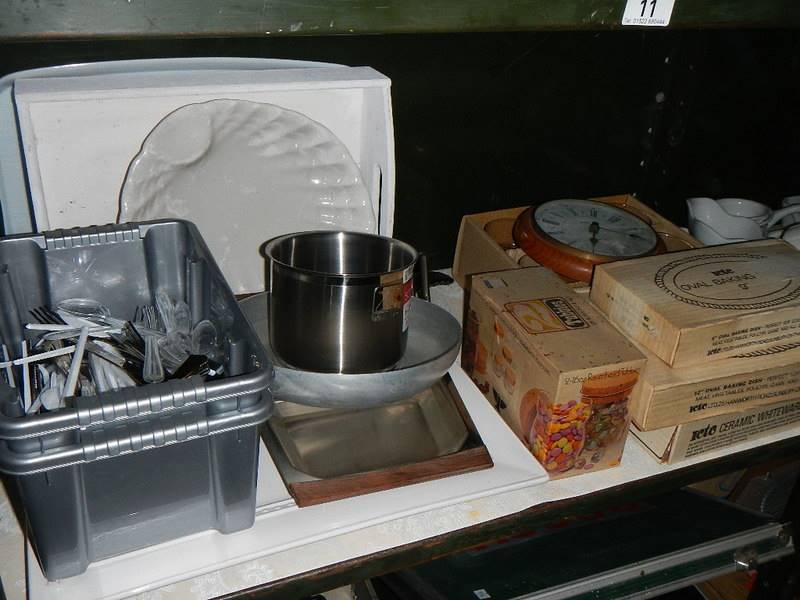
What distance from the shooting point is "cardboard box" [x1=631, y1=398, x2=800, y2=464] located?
877 mm

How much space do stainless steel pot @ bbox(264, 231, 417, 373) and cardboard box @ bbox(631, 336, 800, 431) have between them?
0.29m

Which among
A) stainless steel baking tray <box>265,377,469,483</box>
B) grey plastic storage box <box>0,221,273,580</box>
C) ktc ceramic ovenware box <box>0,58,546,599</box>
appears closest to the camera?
grey plastic storage box <box>0,221,273,580</box>

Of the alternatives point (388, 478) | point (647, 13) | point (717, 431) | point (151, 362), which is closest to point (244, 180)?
point (151, 362)

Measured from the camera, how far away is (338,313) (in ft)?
2.54

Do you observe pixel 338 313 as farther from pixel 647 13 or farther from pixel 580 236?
pixel 647 13

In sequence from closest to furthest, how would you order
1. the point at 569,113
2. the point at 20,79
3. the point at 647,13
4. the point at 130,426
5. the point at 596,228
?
1. the point at 130,426
2. the point at 20,79
3. the point at 647,13
4. the point at 596,228
5. the point at 569,113

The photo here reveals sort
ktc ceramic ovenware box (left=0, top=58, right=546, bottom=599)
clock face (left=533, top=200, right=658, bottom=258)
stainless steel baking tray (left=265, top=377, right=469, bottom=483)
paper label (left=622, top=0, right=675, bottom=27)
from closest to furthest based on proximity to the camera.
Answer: ktc ceramic ovenware box (left=0, top=58, right=546, bottom=599), stainless steel baking tray (left=265, top=377, right=469, bottom=483), paper label (left=622, top=0, right=675, bottom=27), clock face (left=533, top=200, right=658, bottom=258)

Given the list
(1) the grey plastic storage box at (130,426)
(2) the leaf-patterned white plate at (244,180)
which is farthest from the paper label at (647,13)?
(1) the grey plastic storage box at (130,426)

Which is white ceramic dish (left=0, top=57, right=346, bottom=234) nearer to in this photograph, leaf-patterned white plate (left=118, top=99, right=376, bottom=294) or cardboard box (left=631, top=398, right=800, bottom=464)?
leaf-patterned white plate (left=118, top=99, right=376, bottom=294)

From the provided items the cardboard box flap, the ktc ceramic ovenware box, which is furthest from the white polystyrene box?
the cardboard box flap

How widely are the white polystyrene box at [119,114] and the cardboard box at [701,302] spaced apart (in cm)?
33

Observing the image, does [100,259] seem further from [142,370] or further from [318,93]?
[318,93]

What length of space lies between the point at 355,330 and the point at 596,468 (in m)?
Answer: 0.33

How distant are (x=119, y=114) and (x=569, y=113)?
721 millimetres
